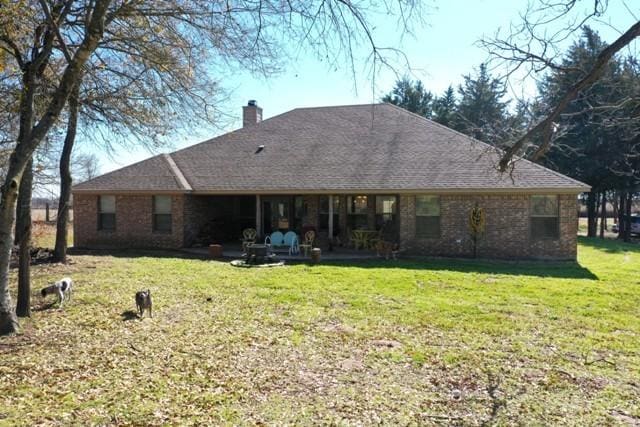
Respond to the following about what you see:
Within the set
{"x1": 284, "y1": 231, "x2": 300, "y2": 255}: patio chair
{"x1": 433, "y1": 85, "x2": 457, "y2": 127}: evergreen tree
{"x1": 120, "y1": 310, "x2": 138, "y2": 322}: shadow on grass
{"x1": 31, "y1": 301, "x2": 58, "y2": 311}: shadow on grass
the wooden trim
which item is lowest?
{"x1": 120, "y1": 310, "x2": 138, "y2": 322}: shadow on grass

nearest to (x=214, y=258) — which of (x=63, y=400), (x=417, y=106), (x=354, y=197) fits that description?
(x=354, y=197)

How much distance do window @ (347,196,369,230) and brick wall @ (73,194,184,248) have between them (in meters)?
6.08

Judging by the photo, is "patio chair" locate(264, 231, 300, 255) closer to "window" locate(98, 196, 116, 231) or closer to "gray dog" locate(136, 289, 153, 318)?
"window" locate(98, 196, 116, 231)

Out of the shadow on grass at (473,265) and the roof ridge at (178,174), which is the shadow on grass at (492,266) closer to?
the shadow on grass at (473,265)

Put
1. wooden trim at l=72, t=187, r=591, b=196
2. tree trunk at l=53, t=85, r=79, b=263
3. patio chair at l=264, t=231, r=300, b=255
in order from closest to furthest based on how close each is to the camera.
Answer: tree trunk at l=53, t=85, r=79, b=263 < wooden trim at l=72, t=187, r=591, b=196 < patio chair at l=264, t=231, r=300, b=255

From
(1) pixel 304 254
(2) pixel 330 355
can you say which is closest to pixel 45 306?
(2) pixel 330 355

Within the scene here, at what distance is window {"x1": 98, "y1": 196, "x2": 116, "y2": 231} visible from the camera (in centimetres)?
1741

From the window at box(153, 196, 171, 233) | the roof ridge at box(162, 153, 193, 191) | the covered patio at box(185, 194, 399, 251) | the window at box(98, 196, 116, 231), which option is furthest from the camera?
the window at box(98, 196, 116, 231)

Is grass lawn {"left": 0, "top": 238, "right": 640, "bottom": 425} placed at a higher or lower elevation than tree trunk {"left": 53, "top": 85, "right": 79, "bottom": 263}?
lower

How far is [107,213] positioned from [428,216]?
38.7 feet

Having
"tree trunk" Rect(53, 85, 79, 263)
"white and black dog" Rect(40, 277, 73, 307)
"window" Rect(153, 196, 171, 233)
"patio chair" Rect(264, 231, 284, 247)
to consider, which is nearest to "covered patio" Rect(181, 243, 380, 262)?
"patio chair" Rect(264, 231, 284, 247)

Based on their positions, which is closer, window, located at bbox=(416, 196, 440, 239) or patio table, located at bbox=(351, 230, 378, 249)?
window, located at bbox=(416, 196, 440, 239)

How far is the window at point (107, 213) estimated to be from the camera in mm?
17406

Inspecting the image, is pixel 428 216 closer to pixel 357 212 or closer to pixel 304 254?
pixel 357 212
